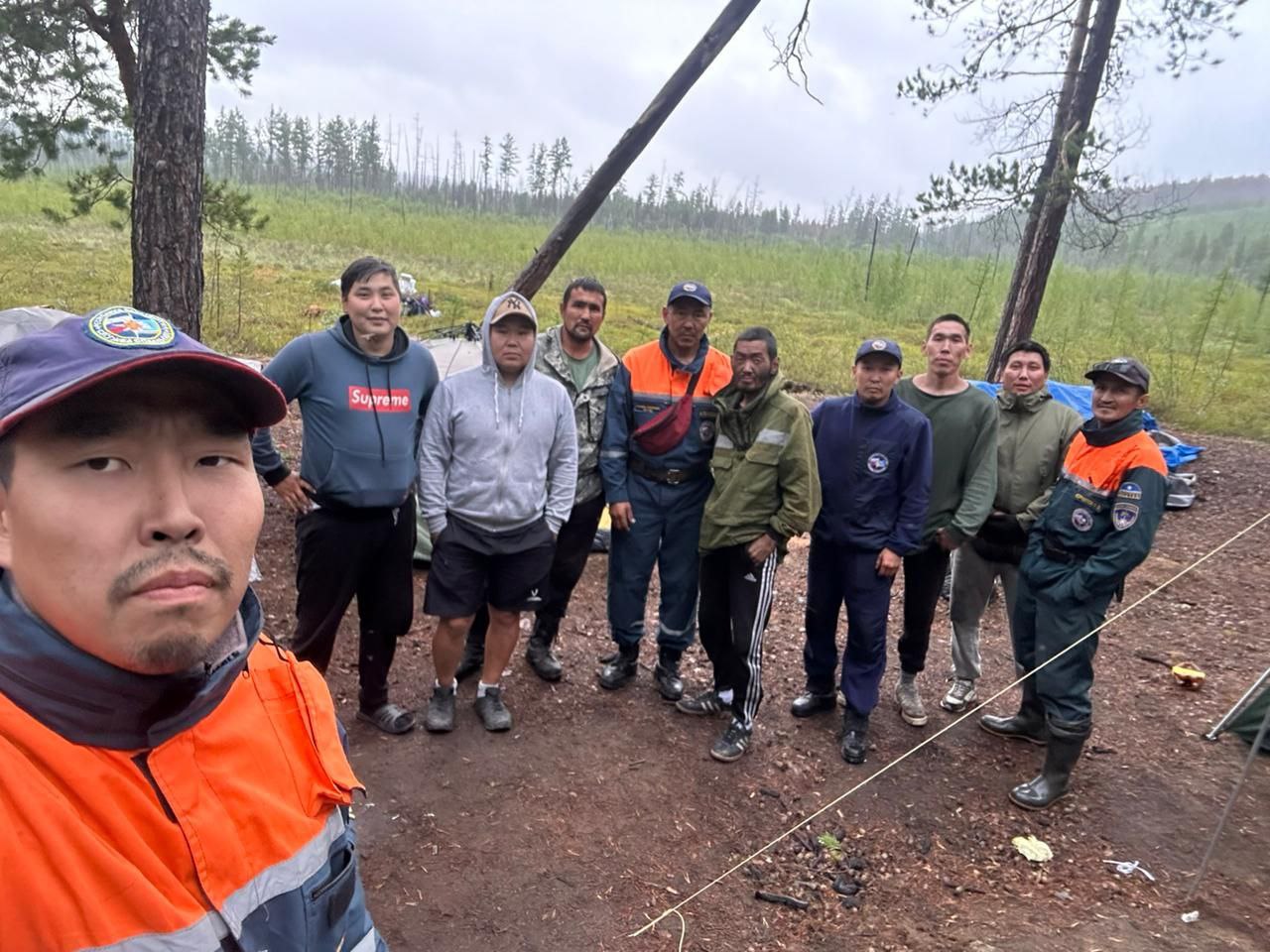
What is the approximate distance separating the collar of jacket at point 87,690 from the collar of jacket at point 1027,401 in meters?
3.85

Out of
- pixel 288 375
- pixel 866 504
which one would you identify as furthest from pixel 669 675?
pixel 288 375

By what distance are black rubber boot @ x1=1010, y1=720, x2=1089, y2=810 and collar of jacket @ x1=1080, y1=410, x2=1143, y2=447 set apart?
1243mm

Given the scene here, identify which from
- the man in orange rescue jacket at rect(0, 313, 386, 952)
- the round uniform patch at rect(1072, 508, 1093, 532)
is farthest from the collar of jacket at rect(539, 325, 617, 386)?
the man in orange rescue jacket at rect(0, 313, 386, 952)

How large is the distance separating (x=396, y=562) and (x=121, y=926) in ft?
8.17

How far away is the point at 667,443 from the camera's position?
11.8 feet

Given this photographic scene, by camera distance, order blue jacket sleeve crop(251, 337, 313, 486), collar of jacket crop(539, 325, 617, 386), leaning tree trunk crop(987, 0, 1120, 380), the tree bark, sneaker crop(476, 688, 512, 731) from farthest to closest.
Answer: leaning tree trunk crop(987, 0, 1120, 380), the tree bark, collar of jacket crop(539, 325, 617, 386), sneaker crop(476, 688, 512, 731), blue jacket sleeve crop(251, 337, 313, 486)

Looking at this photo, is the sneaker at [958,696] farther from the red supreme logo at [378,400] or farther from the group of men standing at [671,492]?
the red supreme logo at [378,400]

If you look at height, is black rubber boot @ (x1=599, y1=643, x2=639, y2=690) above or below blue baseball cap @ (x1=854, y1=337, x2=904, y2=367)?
below

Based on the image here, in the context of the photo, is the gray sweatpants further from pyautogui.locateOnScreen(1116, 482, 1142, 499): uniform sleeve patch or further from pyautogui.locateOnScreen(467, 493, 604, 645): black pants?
pyautogui.locateOnScreen(467, 493, 604, 645): black pants

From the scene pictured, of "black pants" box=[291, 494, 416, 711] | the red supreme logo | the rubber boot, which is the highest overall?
the red supreme logo

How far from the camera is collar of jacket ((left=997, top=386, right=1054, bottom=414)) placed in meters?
3.76

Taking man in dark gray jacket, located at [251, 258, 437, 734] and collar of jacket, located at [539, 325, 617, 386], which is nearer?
man in dark gray jacket, located at [251, 258, 437, 734]

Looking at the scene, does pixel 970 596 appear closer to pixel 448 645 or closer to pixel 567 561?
pixel 567 561

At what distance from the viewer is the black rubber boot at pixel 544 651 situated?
408 centimetres
